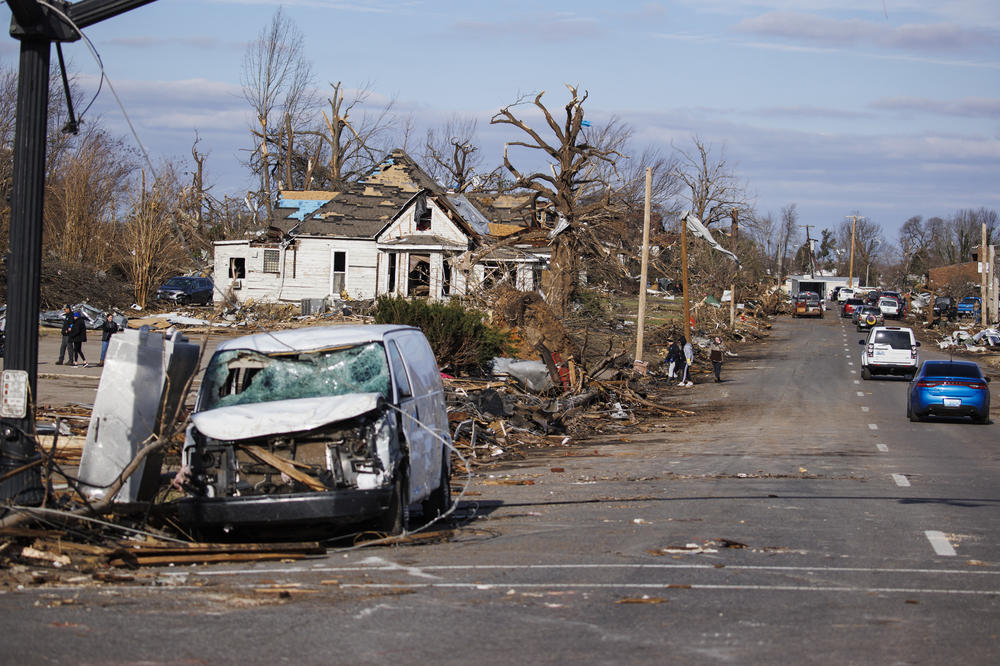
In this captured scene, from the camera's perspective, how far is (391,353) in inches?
409

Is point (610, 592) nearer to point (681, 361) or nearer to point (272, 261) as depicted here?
point (681, 361)

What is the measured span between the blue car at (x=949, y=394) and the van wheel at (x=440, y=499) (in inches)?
723

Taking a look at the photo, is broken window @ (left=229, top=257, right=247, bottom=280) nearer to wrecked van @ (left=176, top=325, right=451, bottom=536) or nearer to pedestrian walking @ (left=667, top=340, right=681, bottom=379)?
pedestrian walking @ (left=667, top=340, right=681, bottom=379)

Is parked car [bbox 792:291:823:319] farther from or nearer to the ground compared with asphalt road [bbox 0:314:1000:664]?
farther from the ground

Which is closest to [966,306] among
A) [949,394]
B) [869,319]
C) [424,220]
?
[869,319]

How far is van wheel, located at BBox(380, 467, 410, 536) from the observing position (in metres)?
9.38

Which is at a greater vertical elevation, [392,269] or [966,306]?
→ [392,269]

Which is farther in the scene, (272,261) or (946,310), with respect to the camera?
(946,310)

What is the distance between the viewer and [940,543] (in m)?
10.0

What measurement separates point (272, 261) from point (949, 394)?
35336 millimetres

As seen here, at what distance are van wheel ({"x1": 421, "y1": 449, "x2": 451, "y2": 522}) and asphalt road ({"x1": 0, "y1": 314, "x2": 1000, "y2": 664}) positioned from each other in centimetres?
47

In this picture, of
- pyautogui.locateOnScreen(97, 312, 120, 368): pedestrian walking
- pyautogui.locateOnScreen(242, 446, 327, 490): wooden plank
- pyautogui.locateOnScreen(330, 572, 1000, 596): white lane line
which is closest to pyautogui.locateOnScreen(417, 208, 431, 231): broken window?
pyautogui.locateOnScreen(97, 312, 120, 368): pedestrian walking

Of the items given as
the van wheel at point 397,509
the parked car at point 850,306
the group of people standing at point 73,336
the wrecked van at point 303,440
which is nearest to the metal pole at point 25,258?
the wrecked van at point 303,440

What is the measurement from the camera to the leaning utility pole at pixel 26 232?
8867 mm
